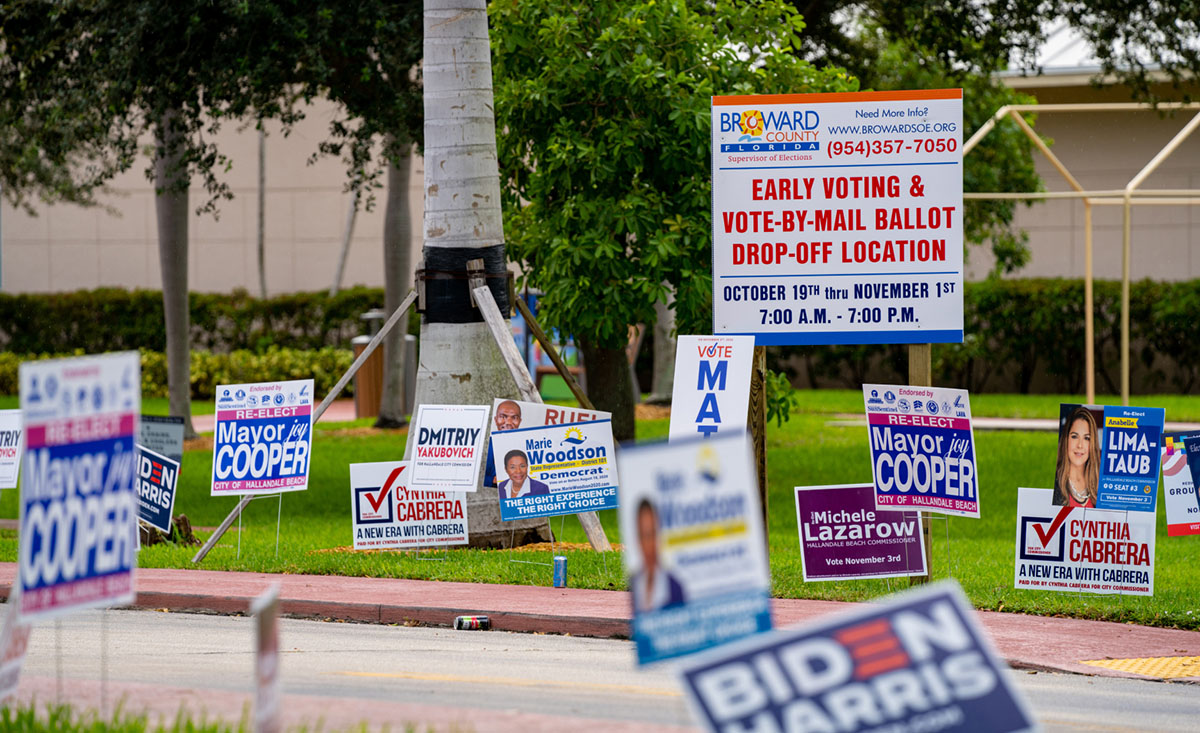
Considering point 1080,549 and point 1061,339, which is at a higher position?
point 1061,339

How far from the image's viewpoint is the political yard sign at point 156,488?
44.4 feet

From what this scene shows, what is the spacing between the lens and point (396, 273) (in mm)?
23656

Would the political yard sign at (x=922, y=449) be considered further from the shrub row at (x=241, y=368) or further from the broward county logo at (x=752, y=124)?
the shrub row at (x=241, y=368)

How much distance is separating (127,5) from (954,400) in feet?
35.4

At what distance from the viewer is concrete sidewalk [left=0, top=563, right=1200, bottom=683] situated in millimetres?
9148

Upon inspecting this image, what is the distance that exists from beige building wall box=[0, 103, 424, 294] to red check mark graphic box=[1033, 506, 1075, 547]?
26733 mm

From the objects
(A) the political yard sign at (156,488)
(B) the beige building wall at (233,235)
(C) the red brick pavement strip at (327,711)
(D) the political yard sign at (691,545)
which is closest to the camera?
(D) the political yard sign at (691,545)

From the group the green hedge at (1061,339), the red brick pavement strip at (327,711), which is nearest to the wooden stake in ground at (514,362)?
the red brick pavement strip at (327,711)

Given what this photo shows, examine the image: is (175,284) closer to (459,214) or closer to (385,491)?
(459,214)

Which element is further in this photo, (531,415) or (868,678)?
(531,415)

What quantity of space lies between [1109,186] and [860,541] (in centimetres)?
2497

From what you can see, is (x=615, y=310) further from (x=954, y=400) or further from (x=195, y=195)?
(x=195, y=195)

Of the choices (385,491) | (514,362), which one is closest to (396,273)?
(514,362)

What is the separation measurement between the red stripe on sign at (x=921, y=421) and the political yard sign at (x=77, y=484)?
571cm
